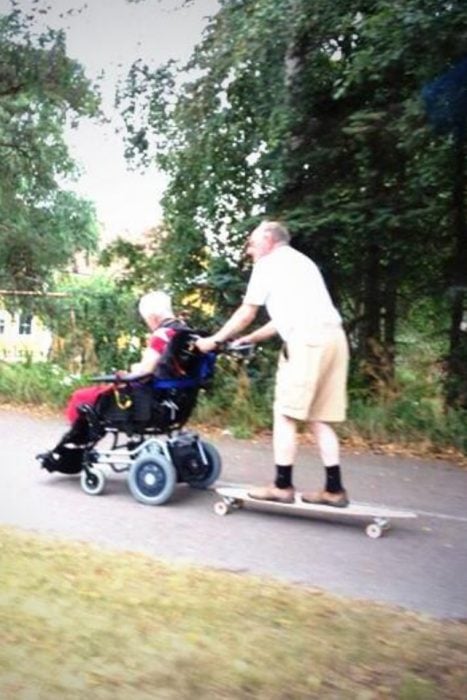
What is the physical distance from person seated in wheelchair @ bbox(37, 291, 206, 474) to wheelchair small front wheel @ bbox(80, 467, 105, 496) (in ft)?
0.60

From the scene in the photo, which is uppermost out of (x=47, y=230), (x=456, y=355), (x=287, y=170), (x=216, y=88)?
(x=216, y=88)

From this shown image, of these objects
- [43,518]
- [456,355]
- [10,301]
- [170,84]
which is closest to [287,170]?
[170,84]

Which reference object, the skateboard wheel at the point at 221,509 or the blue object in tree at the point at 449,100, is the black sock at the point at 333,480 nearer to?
the skateboard wheel at the point at 221,509

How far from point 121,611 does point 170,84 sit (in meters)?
5.12

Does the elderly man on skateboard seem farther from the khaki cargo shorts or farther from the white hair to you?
the white hair

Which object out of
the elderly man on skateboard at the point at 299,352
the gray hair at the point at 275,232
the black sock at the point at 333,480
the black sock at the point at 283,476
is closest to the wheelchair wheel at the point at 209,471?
the elderly man on skateboard at the point at 299,352

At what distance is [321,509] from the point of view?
476cm

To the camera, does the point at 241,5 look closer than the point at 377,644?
No

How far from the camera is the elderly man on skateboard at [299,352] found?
4.70m

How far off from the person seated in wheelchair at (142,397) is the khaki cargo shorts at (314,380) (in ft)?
2.44

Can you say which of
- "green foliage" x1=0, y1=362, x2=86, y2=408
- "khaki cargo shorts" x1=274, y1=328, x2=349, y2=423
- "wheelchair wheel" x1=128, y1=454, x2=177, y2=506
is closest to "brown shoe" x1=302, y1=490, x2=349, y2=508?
"khaki cargo shorts" x1=274, y1=328, x2=349, y2=423

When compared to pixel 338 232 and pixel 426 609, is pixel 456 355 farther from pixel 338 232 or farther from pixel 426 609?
pixel 426 609

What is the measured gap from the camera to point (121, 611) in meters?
3.09

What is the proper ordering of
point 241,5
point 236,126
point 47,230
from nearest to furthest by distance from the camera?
point 241,5 < point 47,230 < point 236,126
